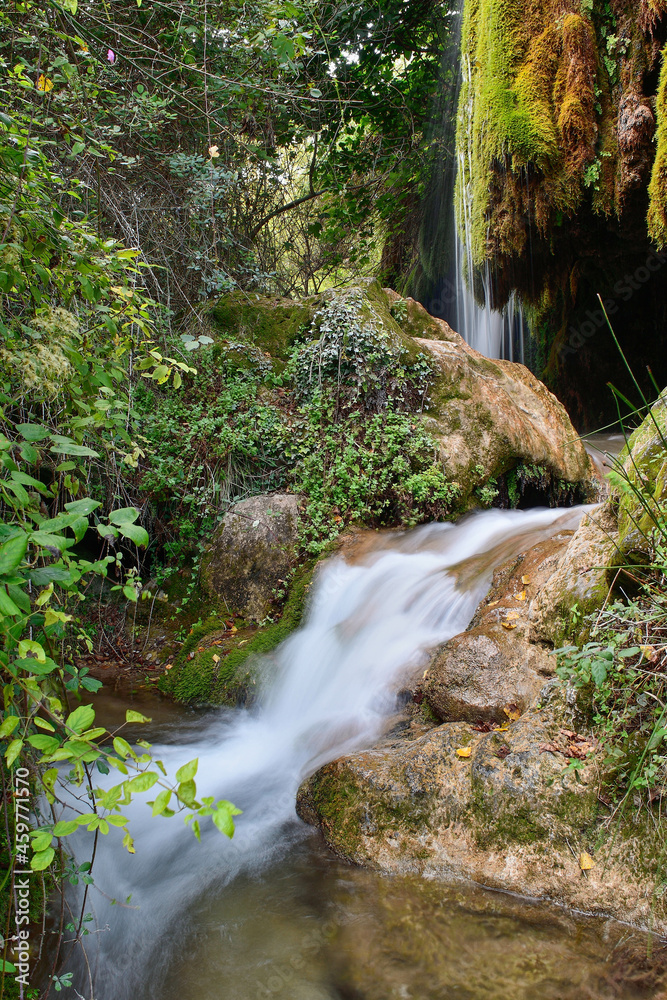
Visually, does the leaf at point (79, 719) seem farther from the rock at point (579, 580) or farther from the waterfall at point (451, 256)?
the waterfall at point (451, 256)

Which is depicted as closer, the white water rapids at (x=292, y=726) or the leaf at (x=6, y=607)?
the leaf at (x=6, y=607)

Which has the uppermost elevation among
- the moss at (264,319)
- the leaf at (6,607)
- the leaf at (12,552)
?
the moss at (264,319)

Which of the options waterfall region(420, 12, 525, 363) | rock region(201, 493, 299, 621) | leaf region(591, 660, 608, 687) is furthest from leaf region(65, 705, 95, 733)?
waterfall region(420, 12, 525, 363)

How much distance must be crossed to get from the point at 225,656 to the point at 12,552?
12.7 ft

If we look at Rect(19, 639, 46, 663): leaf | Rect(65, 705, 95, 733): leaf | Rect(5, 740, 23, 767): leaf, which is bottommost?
Rect(65, 705, 95, 733): leaf

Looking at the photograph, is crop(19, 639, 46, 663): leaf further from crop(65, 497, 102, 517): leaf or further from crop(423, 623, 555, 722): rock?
crop(423, 623, 555, 722): rock

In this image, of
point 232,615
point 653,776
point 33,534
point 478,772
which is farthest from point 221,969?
point 232,615

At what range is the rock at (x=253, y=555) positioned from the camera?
17.9ft

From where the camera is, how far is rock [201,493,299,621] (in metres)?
5.46

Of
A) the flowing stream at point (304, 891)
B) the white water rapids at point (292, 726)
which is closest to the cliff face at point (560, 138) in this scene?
the white water rapids at point (292, 726)

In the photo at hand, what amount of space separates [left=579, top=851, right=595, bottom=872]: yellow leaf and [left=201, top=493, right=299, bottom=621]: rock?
334 cm

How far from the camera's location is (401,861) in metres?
2.73

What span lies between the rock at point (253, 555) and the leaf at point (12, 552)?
4.14 metres

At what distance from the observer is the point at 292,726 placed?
421 centimetres
